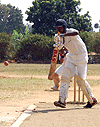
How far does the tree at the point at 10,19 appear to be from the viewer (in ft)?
234

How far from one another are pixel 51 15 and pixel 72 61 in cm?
4028

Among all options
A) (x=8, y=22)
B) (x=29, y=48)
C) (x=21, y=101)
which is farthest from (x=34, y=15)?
(x=21, y=101)

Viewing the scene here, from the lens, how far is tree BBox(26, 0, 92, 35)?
1811 inches

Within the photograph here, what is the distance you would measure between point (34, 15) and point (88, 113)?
41.0 meters

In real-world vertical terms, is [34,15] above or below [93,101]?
above

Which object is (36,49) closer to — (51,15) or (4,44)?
(4,44)

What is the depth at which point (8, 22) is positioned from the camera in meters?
73.2

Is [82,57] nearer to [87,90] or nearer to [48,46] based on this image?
[87,90]

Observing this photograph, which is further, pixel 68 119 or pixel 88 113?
pixel 88 113

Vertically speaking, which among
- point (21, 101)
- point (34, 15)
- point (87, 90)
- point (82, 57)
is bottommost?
point (21, 101)

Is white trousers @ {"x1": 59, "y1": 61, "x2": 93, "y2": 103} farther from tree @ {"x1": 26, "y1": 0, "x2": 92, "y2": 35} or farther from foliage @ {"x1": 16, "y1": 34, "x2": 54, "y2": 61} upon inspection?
tree @ {"x1": 26, "y1": 0, "x2": 92, "y2": 35}

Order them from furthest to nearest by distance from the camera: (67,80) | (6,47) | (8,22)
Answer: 1. (8,22)
2. (6,47)
3. (67,80)

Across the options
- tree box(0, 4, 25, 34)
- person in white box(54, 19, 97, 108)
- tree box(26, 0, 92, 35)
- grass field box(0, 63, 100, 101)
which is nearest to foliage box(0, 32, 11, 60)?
tree box(26, 0, 92, 35)

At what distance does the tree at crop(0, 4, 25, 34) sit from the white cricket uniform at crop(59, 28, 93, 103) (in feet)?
210
